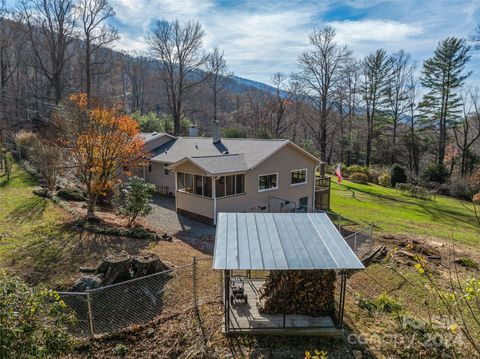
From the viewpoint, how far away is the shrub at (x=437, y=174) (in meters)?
32.4

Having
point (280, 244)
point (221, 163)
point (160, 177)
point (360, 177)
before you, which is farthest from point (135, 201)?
point (360, 177)

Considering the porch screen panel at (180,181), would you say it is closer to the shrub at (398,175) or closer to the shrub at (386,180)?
the shrub at (386,180)

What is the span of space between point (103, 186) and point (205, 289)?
7.75 metres

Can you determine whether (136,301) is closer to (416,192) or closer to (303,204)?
(303,204)

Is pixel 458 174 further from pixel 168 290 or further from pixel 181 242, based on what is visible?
pixel 168 290

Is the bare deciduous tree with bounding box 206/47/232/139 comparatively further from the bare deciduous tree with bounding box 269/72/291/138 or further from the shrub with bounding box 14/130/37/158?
the shrub with bounding box 14/130/37/158

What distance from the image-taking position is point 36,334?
3725 millimetres

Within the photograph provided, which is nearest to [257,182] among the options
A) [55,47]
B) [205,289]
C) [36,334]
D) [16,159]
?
[205,289]

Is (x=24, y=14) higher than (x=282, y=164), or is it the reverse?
(x=24, y=14)

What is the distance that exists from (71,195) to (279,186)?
11479 millimetres

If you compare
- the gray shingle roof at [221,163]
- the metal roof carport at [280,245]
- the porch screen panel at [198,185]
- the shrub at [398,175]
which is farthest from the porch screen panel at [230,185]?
the shrub at [398,175]

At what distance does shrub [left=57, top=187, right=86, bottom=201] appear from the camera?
52.2ft

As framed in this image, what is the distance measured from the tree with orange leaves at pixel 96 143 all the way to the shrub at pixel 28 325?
9.18m

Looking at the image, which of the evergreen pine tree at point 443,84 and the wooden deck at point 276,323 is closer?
the wooden deck at point 276,323
